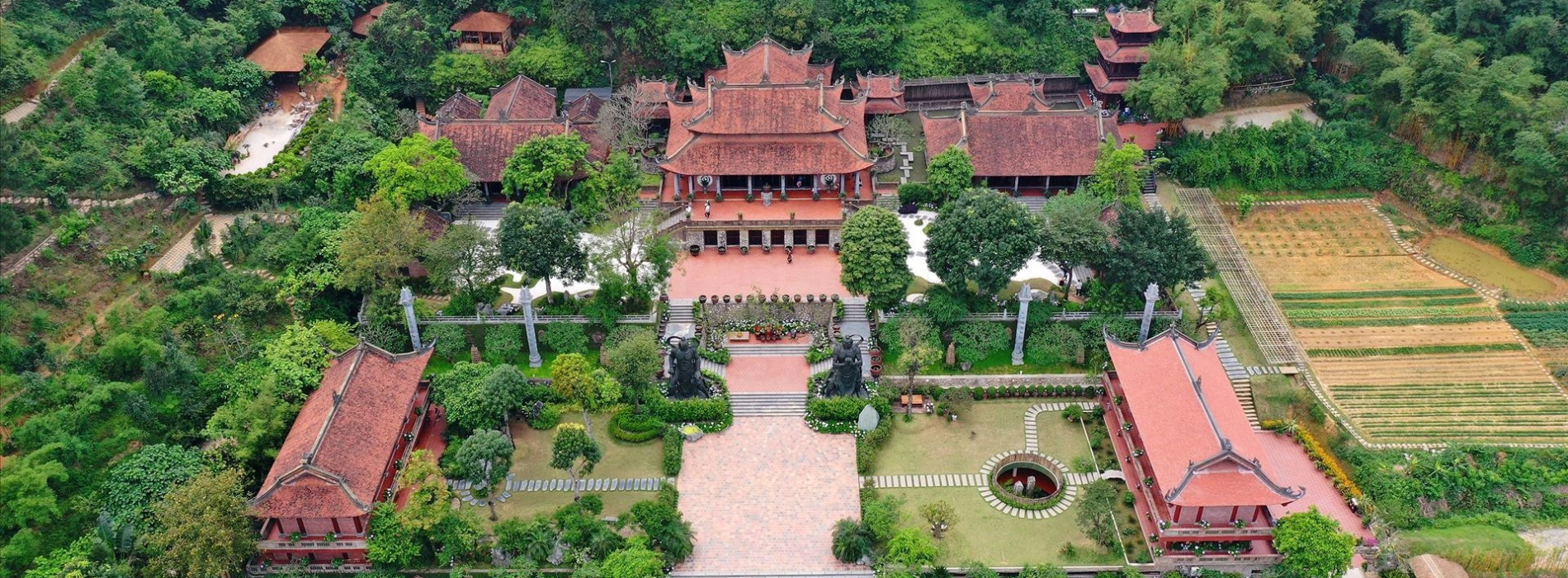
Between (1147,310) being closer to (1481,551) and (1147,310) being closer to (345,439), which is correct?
(1481,551)

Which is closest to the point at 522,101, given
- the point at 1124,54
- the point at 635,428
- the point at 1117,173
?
the point at 635,428

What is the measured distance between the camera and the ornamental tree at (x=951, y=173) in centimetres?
5672

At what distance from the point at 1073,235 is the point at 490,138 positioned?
3029 cm

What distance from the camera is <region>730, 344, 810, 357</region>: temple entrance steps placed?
166 feet

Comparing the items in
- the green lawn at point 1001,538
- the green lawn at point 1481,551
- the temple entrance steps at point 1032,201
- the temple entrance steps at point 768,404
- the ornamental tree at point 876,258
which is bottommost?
the green lawn at point 1481,551

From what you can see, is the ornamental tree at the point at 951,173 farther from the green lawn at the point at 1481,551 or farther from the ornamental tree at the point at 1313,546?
the green lawn at the point at 1481,551

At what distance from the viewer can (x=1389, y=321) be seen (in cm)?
5306

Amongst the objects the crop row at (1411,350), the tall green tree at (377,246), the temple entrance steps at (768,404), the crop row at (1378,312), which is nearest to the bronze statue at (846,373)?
the temple entrance steps at (768,404)

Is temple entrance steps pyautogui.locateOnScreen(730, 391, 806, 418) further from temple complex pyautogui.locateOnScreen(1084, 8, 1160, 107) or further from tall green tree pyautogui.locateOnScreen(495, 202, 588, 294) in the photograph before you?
temple complex pyautogui.locateOnScreen(1084, 8, 1160, 107)

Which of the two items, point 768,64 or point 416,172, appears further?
→ point 768,64

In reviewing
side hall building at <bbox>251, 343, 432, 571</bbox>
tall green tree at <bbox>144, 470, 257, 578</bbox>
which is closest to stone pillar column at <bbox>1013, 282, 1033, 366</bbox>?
side hall building at <bbox>251, 343, 432, 571</bbox>

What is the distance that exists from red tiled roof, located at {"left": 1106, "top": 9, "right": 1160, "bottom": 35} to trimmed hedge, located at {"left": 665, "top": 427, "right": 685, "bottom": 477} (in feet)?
122

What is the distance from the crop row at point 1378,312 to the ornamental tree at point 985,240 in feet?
48.1

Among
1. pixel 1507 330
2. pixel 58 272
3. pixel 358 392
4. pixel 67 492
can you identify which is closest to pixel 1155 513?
pixel 1507 330
